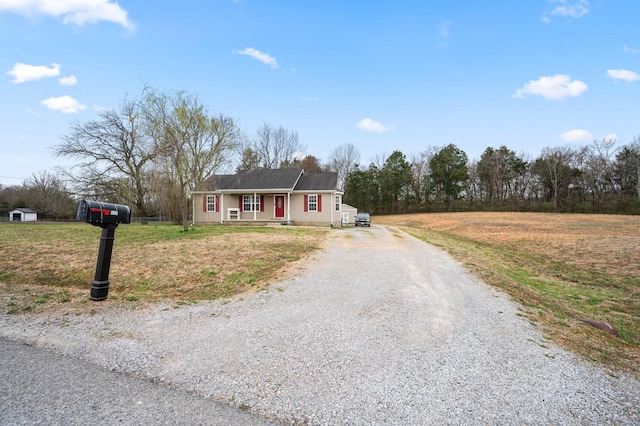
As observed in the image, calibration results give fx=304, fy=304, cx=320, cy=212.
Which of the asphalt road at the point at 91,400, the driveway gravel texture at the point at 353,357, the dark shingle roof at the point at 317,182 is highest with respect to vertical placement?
the dark shingle roof at the point at 317,182

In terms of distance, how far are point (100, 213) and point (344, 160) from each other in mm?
46973

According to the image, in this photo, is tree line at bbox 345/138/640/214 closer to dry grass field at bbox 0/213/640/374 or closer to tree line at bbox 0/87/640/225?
tree line at bbox 0/87/640/225

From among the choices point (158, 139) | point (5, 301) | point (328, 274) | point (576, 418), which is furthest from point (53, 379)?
point (158, 139)

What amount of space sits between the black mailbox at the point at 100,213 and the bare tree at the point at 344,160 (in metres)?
45.4

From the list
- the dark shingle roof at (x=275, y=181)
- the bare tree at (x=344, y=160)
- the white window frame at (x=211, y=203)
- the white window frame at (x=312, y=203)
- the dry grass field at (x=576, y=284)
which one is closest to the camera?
the dry grass field at (x=576, y=284)

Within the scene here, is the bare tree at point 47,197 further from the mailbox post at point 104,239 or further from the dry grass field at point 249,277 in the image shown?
the mailbox post at point 104,239

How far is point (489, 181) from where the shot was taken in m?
47.8

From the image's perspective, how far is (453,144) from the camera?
4653 centimetres

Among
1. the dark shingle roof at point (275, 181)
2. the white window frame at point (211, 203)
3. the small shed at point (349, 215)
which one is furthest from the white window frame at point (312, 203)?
the white window frame at point (211, 203)

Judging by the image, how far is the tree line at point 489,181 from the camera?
41188 mm

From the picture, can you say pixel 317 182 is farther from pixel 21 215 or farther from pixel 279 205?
pixel 21 215

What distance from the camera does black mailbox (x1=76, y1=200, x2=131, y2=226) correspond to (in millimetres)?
4875

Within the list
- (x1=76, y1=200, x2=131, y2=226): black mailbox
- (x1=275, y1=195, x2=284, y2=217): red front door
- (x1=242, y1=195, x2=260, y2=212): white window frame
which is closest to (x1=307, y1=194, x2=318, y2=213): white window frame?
(x1=275, y1=195, x2=284, y2=217): red front door

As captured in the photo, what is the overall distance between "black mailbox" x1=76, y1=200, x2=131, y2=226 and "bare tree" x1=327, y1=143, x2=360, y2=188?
4541 centimetres
